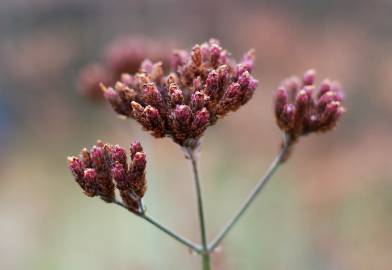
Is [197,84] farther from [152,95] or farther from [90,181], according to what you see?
[90,181]

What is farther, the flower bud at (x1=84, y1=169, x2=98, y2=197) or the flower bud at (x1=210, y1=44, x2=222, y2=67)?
the flower bud at (x1=210, y1=44, x2=222, y2=67)

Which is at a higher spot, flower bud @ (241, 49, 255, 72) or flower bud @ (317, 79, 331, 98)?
flower bud @ (241, 49, 255, 72)

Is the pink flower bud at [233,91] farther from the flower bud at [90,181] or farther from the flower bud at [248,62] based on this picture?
the flower bud at [90,181]

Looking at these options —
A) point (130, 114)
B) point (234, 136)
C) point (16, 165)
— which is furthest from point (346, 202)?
point (16, 165)

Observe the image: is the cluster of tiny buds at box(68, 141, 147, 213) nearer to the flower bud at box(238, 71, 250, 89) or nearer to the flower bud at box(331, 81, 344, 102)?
the flower bud at box(238, 71, 250, 89)

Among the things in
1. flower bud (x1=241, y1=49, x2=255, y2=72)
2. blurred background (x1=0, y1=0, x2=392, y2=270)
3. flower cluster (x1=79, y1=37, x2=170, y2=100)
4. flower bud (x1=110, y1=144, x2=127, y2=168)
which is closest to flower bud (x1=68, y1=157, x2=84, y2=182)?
flower bud (x1=110, y1=144, x2=127, y2=168)

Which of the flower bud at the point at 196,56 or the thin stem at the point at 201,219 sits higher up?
the flower bud at the point at 196,56

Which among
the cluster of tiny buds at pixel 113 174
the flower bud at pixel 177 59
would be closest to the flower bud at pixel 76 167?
the cluster of tiny buds at pixel 113 174
